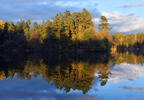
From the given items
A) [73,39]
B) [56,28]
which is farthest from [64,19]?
[73,39]

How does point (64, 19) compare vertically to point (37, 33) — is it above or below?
above

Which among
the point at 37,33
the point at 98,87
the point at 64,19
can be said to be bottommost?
the point at 98,87

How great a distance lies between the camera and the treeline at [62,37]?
262 feet

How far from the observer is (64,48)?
→ 272ft

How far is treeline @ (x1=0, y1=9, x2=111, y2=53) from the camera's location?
3150 inches

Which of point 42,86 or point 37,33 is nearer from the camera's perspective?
point 42,86

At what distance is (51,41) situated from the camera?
8256 cm

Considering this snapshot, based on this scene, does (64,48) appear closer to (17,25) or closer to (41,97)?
(17,25)

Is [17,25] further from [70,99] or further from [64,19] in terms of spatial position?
[70,99]

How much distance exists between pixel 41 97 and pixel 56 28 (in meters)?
73.5

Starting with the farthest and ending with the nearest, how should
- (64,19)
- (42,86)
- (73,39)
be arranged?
(64,19) < (73,39) < (42,86)

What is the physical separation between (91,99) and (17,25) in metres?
95.9

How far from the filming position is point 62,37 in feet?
271

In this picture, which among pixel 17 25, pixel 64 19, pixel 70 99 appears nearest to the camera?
pixel 70 99
